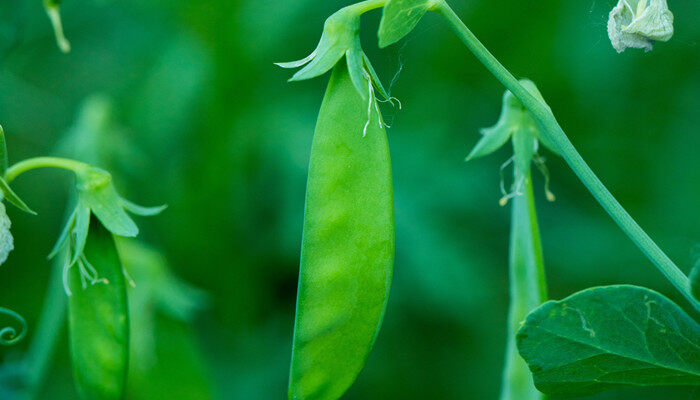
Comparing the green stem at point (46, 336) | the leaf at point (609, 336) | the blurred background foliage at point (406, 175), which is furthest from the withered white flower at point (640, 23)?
the blurred background foliage at point (406, 175)

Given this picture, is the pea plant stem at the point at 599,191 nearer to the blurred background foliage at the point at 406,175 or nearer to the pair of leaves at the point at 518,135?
the pair of leaves at the point at 518,135

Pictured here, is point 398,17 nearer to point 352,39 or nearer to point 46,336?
point 352,39

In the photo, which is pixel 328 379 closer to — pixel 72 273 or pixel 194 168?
pixel 72 273

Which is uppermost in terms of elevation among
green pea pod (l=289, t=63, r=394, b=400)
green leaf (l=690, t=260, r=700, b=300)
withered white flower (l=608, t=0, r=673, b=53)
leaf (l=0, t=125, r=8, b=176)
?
withered white flower (l=608, t=0, r=673, b=53)

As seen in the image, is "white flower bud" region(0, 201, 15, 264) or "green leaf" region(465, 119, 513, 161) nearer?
"white flower bud" region(0, 201, 15, 264)

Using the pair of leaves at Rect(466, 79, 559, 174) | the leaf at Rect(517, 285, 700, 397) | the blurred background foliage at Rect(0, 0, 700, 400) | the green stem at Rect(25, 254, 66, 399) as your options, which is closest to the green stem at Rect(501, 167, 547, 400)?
the pair of leaves at Rect(466, 79, 559, 174)

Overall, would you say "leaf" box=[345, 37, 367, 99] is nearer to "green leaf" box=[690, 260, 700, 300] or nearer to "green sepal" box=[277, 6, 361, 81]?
"green sepal" box=[277, 6, 361, 81]

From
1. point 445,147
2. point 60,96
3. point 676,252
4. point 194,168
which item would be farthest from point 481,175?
point 60,96

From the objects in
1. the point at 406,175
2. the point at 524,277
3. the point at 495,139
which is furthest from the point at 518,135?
the point at 406,175
